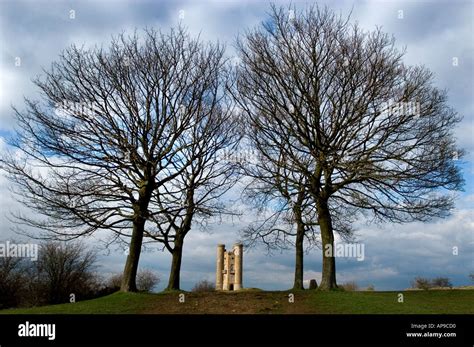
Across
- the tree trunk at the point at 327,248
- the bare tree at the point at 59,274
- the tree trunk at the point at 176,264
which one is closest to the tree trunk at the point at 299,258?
the tree trunk at the point at 327,248

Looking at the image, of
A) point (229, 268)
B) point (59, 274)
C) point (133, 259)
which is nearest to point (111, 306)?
point (133, 259)

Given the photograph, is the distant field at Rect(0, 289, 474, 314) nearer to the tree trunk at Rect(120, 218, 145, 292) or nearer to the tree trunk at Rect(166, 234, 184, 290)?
the tree trunk at Rect(120, 218, 145, 292)

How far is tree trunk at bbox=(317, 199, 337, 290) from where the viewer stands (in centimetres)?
2228

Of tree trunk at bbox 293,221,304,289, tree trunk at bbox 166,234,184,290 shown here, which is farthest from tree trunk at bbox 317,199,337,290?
tree trunk at bbox 166,234,184,290

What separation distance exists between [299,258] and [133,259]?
29.6 feet

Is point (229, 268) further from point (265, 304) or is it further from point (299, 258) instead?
point (265, 304)

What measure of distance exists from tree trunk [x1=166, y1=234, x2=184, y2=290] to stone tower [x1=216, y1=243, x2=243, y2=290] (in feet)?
14.7

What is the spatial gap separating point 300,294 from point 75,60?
52.1 ft

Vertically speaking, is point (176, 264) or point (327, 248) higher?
point (327, 248)

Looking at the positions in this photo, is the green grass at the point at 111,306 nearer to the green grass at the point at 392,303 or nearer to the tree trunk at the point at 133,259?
the tree trunk at the point at 133,259

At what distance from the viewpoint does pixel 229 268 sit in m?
28.8

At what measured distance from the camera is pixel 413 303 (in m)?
19.8
